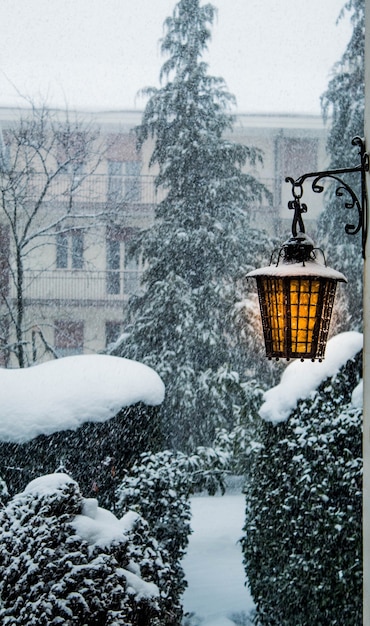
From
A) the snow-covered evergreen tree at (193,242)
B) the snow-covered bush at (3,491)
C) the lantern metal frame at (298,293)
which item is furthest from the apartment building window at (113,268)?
the lantern metal frame at (298,293)

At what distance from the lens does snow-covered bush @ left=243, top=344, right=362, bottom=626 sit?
11.9 feet

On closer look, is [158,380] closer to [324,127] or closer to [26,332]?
[26,332]

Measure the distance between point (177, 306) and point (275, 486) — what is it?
7.14 ft

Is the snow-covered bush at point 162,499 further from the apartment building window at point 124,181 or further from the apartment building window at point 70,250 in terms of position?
the apartment building window at point 124,181

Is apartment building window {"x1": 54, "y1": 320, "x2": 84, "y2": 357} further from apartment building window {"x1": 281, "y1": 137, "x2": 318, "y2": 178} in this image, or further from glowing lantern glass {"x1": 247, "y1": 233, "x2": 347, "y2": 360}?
glowing lantern glass {"x1": 247, "y1": 233, "x2": 347, "y2": 360}

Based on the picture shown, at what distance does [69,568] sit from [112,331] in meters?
3.54

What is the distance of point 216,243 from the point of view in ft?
19.3

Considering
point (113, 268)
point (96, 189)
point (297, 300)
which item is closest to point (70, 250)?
point (113, 268)

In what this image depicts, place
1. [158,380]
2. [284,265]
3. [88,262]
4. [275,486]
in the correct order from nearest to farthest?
[284,265] < [275,486] < [158,380] < [88,262]

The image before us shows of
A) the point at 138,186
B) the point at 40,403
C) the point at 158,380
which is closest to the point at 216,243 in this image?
the point at 138,186

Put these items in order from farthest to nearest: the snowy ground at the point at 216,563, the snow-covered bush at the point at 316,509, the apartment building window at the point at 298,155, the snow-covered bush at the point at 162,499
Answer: the apartment building window at the point at 298,155 → the snowy ground at the point at 216,563 → the snow-covered bush at the point at 162,499 → the snow-covered bush at the point at 316,509

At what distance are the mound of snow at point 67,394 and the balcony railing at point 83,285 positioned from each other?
153 cm

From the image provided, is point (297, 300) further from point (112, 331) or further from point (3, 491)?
point (112, 331)

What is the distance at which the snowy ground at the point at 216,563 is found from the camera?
4.66 metres
